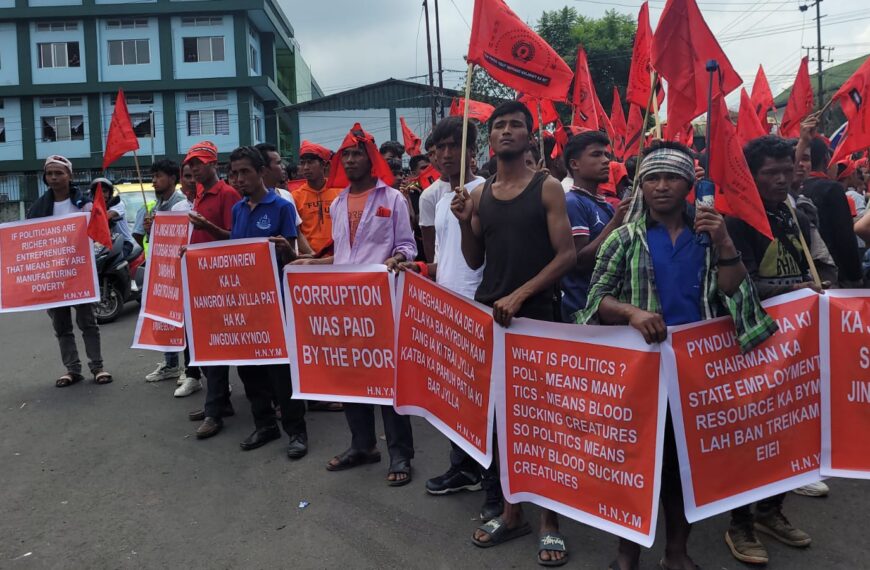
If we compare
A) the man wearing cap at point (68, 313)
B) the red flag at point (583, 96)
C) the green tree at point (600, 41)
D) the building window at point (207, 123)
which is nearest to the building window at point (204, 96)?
the building window at point (207, 123)

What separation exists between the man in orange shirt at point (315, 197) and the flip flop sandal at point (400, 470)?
83.6 inches

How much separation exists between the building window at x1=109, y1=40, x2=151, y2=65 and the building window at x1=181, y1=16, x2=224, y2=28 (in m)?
2.48

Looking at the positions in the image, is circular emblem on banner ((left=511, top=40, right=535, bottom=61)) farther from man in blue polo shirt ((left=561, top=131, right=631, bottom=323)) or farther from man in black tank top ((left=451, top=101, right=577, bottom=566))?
man in black tank top ((left=451, top=101, right=577, bottom=566))

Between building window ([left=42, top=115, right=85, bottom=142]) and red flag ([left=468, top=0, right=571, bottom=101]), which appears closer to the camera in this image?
red flag ([left=468, top=0, right=571, bottom=101])

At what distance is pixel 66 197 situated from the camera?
661 centimetres

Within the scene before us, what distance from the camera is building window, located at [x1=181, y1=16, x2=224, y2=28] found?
117 feet

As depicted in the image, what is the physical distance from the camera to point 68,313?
6496mm

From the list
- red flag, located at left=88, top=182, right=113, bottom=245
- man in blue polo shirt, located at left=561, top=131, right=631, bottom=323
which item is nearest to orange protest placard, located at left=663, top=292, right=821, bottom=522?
man in blue polo shirt, located at left=561, top=131, right=631, bottom=323

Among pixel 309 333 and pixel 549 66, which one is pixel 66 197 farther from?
pixel 549 66

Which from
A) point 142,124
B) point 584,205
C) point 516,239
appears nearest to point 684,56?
point 584,205

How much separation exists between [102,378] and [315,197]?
277 cm

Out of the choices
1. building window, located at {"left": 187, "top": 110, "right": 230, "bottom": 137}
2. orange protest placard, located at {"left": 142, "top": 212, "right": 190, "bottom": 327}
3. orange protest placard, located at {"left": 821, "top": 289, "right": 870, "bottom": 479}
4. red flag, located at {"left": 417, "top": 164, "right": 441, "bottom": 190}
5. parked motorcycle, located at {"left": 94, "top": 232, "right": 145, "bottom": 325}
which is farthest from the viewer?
building window, located at {"left": 187, "top": 110, "right": 230, "bottom": 137}

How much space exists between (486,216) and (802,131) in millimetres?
2809

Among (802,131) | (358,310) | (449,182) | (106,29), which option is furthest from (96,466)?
(106,29)
